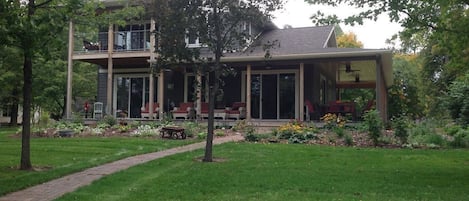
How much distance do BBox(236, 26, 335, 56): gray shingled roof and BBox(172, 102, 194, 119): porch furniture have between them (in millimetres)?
3200

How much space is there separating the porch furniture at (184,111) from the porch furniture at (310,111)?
16.0 feet

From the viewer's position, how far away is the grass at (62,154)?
8.25m

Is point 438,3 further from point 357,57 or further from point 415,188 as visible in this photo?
point 357,57

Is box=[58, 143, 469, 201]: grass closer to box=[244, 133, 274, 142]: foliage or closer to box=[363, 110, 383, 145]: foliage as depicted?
box=[363, 110, 383, 145]: foliage

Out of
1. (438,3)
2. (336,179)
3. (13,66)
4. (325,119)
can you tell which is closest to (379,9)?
(438,3)

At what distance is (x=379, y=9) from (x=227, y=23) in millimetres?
3367

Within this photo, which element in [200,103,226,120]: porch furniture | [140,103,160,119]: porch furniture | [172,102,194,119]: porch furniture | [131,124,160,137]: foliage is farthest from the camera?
[140,103,160,119]: porch furniture

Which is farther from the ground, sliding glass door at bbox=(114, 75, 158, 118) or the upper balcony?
the upper balcony

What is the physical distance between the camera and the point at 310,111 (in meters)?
18.9

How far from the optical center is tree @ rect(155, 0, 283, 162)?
976 centimetres

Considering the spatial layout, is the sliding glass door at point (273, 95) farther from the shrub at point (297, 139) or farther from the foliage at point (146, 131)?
the shrub at point (297, 139)

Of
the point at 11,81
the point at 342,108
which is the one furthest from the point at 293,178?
the point at 11,81

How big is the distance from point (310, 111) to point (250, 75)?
308cm

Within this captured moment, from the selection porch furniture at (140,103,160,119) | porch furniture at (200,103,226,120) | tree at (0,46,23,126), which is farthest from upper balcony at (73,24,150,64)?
porch furniture at (200,103,226,120)
